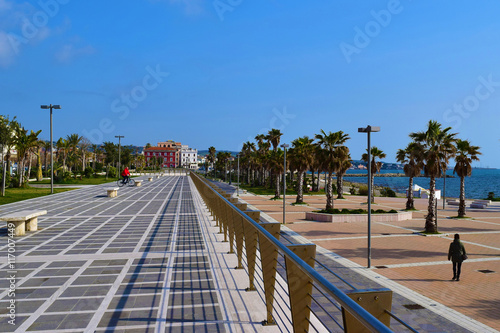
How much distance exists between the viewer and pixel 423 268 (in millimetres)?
11969

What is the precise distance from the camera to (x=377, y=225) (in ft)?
72.5

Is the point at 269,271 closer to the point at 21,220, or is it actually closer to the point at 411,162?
the point at 21,220

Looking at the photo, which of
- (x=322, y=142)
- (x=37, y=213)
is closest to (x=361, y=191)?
(x=322, y=142)

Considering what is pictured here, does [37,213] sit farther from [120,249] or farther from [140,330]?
[140,330]

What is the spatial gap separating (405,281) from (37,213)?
11843 mm

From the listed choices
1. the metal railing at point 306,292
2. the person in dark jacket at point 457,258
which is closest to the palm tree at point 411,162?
the person in dark jacket at point 457,258

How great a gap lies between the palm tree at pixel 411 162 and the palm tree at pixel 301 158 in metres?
8.97

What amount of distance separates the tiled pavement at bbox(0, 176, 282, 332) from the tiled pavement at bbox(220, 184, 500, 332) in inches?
173

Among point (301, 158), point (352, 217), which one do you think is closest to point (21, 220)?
point (352, 217)

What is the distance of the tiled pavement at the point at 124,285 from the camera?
4.39m

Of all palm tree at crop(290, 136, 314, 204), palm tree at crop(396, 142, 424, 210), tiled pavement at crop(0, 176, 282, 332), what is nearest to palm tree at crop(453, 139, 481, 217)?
palm tree at crop(396, 142, 424, 210)

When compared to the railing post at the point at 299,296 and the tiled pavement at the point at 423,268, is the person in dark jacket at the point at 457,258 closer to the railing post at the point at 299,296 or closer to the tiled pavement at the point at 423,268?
the tiled pavement at the point at 423,268

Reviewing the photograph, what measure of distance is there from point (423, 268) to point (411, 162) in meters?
20.5

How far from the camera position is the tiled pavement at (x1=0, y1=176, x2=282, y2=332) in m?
4.39
